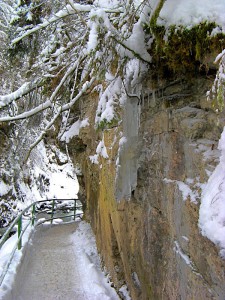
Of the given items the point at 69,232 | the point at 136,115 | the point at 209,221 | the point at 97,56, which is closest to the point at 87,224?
the point at 69,232

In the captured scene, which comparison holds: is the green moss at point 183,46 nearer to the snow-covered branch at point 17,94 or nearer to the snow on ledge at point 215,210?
the snow on ledge at point 215,210

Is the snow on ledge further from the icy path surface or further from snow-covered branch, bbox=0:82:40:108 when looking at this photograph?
Result: snow-covered branch, bbox=0:82:40:108

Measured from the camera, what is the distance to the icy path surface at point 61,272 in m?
4.73

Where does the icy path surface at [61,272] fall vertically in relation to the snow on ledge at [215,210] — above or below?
below

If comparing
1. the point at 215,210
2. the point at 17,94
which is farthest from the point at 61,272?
the point at 215,210

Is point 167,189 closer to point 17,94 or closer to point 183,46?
point 183,46

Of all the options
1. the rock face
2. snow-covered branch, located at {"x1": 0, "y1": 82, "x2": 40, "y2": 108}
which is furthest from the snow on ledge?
snow-covered branch, located at {"x1": 0, "y1": 82, "x2": 40, "y2": 108}

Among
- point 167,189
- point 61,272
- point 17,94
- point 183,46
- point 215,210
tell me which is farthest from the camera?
point 61,272

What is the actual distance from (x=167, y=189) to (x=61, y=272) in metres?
3.74

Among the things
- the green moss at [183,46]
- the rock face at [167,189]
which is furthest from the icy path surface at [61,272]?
the green moss at [183,46]

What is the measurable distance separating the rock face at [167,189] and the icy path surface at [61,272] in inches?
38.9

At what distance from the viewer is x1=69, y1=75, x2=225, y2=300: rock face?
7.53 ft

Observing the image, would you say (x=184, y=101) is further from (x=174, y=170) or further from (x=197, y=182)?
(x=197, y=182)

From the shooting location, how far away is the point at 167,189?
2.88 metres
